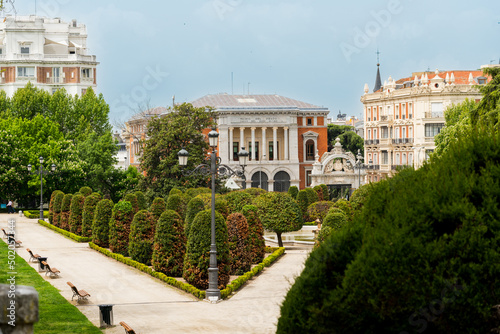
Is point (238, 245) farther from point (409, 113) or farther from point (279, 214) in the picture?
→ point (409, 113)

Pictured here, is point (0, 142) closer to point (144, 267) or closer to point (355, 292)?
point (144, 267)

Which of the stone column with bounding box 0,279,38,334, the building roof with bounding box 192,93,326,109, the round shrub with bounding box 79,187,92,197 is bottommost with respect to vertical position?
the stone column with bounding box 0,279,38,334

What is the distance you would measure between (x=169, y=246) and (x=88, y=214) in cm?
1578

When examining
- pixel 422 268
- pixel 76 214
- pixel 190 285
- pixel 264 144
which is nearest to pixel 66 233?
pixel 76 214

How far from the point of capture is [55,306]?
23.0 metres

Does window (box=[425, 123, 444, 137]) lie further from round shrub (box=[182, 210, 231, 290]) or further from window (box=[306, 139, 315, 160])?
round shrub (box=[182, 210, 231, 290])

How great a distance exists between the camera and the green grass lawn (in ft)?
65.3

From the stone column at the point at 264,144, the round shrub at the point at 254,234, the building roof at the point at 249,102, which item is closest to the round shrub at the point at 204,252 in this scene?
the round shrub at the point at 254,234

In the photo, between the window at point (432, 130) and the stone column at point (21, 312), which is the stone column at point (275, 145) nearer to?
the window at point (432, 130)

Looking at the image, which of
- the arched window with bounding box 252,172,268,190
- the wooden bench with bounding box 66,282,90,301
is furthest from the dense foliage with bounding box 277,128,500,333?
the arched window with bounding box 252,172,268,190

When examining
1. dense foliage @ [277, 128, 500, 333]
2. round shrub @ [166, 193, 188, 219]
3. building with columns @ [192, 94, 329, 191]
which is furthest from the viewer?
building with columns @ [192, 94, 329, 191]

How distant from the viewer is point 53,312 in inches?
869

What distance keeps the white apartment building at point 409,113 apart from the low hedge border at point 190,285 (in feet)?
141

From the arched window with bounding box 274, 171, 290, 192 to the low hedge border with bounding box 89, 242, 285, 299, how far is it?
54.6 meters
